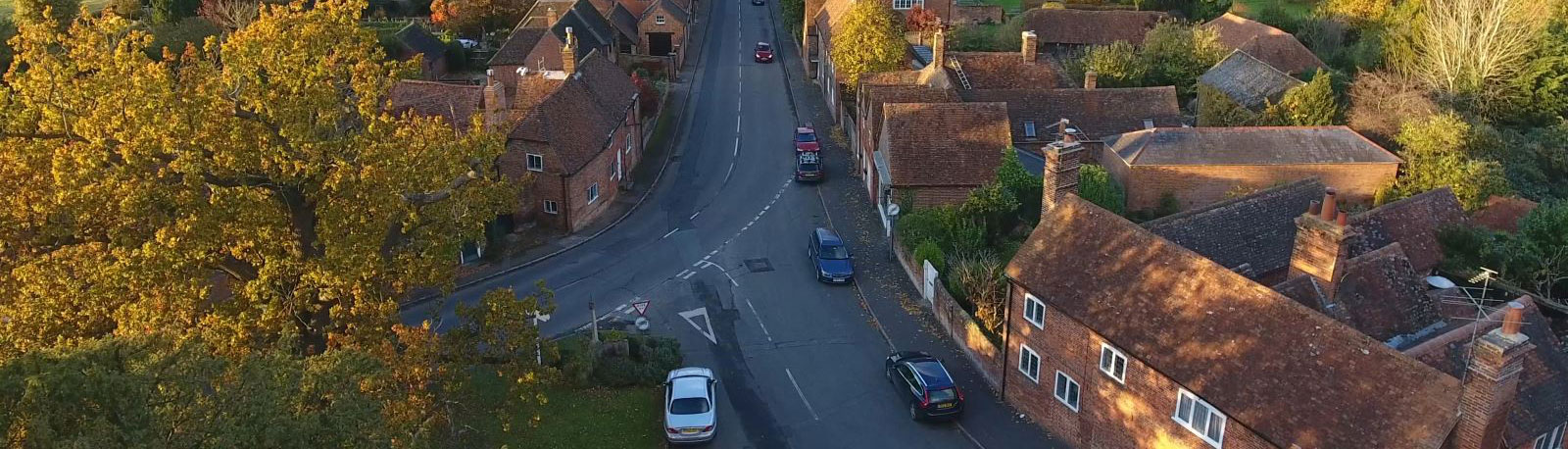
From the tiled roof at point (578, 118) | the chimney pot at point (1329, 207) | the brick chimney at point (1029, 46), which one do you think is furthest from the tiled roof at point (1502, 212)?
the tiled roof at point (578, 118)

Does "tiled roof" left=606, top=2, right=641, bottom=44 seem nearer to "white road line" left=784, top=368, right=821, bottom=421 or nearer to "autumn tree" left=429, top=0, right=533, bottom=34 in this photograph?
"autumn tree" left=429, top=0, right=533, bottom=34

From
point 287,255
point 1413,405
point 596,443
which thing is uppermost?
point 287,255

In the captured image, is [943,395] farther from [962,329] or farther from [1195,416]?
[1195,416]

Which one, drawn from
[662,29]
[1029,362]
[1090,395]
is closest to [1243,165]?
[1029,362]

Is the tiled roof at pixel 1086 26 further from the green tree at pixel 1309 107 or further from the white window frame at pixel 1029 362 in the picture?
the white window frame at pixel 1029 362

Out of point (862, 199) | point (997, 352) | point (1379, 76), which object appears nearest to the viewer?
point (997, 352)

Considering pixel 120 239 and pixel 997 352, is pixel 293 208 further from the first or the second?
pixel 997 352

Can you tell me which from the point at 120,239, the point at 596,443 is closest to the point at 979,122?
the point at 596,443
